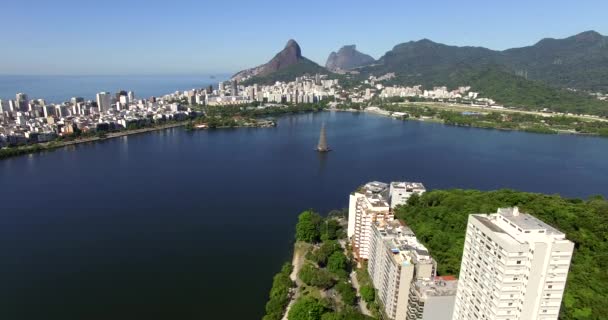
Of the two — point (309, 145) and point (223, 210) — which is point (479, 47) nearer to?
point (309, 145)

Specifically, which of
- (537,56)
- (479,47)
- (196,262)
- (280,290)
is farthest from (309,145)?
(479,47)

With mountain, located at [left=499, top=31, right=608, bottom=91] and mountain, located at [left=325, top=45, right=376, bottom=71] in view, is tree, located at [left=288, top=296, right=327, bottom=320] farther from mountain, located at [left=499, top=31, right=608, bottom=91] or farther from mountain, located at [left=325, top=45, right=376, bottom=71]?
mountain, located at [left=325, top=45, right=376, bottom=71]

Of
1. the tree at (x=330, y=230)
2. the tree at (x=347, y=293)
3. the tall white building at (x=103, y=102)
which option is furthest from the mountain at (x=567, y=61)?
the tall white building at (x=103, y=102)

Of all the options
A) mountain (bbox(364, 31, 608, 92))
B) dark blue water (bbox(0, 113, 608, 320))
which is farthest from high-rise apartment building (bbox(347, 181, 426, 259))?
mountain (bbox(364, 31, 608, 92))

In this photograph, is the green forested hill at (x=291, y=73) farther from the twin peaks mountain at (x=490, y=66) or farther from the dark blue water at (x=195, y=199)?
the dark blue water at (x=195, y=199)

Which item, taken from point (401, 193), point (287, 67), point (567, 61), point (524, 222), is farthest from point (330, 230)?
point (567, 61)
